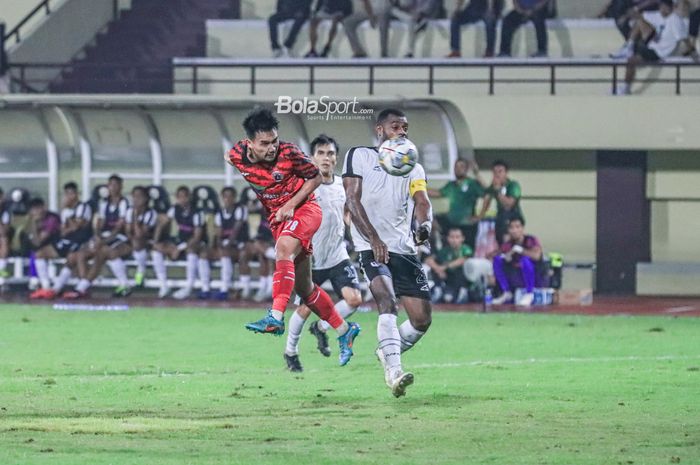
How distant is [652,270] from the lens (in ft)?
89.2

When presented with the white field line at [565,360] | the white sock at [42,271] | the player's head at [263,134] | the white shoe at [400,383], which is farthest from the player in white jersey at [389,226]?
the white sock at [42,271]

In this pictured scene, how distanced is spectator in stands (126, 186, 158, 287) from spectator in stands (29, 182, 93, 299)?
0.73 m

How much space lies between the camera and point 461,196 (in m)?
23.9

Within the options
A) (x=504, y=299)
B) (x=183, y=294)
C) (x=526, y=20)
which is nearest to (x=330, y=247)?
(x=504, y=299)

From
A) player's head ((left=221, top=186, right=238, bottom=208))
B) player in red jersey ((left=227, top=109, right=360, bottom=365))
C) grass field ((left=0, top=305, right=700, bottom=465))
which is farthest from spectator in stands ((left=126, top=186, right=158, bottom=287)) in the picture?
player in red jersey ((left=227, top=109, right=360, bottom=365))

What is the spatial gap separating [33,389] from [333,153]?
143 inches

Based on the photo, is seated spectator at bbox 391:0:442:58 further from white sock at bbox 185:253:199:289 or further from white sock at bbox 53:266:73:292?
white sock at bbox 53:266:73:292

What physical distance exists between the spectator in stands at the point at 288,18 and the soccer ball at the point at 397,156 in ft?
58.0

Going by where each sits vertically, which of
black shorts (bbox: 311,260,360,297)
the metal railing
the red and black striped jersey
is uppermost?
the metal railing

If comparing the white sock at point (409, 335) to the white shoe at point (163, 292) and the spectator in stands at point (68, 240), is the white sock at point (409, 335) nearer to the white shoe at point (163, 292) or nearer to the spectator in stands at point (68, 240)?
the white shoe at point (163, 292)

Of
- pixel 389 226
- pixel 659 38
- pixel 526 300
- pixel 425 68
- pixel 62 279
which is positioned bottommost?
pixel 526 300

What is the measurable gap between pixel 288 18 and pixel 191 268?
6.47m

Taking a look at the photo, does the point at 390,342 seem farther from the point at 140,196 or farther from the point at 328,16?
Result: the point at 328,16

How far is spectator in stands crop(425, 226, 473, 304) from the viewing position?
23.8m
